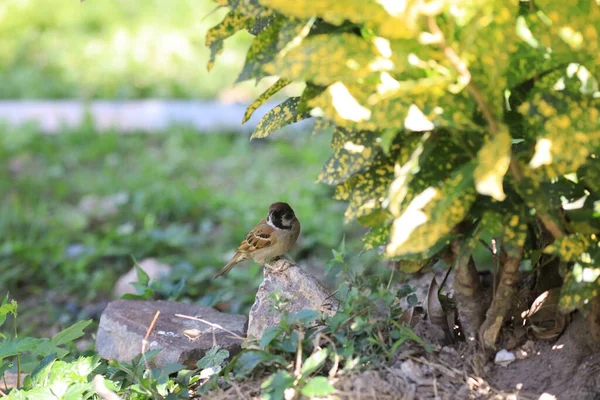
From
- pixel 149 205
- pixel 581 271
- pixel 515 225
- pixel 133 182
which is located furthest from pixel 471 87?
pixel 133 182

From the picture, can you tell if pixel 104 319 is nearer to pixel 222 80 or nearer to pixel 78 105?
pixel 78 105

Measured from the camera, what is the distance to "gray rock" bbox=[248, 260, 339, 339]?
2.80m

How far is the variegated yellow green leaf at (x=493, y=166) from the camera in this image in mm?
1647

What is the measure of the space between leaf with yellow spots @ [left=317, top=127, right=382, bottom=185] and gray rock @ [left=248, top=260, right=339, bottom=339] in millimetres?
692

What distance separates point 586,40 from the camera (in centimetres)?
185

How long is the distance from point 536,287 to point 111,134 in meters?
5.33

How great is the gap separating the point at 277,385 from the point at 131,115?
5.86 metres

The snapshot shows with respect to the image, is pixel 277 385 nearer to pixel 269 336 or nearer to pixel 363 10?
pixel 269 336

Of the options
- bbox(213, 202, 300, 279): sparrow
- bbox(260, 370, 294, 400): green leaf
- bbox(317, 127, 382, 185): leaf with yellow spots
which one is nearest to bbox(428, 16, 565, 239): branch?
bbox(317, 127, 382, 185): leaf with yellow spots

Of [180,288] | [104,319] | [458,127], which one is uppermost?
[458,127]

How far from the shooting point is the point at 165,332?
3.09 metres

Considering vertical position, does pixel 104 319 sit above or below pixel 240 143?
above

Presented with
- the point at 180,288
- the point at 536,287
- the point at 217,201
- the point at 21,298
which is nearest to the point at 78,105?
the point at 217,201

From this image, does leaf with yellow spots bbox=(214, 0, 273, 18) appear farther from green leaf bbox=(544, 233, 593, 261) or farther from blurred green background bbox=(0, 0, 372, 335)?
blurred green background bbox=(0, 0, 372, 335)
